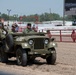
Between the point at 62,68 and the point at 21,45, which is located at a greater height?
the point at 21,45

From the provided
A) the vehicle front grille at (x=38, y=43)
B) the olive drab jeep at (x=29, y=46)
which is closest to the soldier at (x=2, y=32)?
the olive drab jeep at (x=29, y=46)

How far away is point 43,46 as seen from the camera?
11195 mm

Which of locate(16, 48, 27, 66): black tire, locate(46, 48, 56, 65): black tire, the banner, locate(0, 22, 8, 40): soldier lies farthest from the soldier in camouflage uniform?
the banner

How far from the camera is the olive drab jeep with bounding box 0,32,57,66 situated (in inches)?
434

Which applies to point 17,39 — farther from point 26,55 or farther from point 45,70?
point 45,70

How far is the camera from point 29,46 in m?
11.0

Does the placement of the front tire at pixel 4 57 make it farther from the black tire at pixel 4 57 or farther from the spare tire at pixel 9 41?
the spare tire at pixel 9 41

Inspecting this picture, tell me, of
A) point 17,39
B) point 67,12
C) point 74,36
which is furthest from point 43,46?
point 67,12

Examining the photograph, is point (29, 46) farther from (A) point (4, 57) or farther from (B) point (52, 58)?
(A) point (4, 57)

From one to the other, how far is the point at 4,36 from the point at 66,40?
49.0 ft

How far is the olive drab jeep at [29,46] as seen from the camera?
11015 mm

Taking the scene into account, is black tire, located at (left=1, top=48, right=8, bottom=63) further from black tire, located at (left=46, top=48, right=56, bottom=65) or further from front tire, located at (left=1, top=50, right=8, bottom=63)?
black tire, located at (left=46, top=48, right=56, bottom=65)

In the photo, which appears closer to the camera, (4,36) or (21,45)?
(21,45)

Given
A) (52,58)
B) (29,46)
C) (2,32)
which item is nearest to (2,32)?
(2,32)
